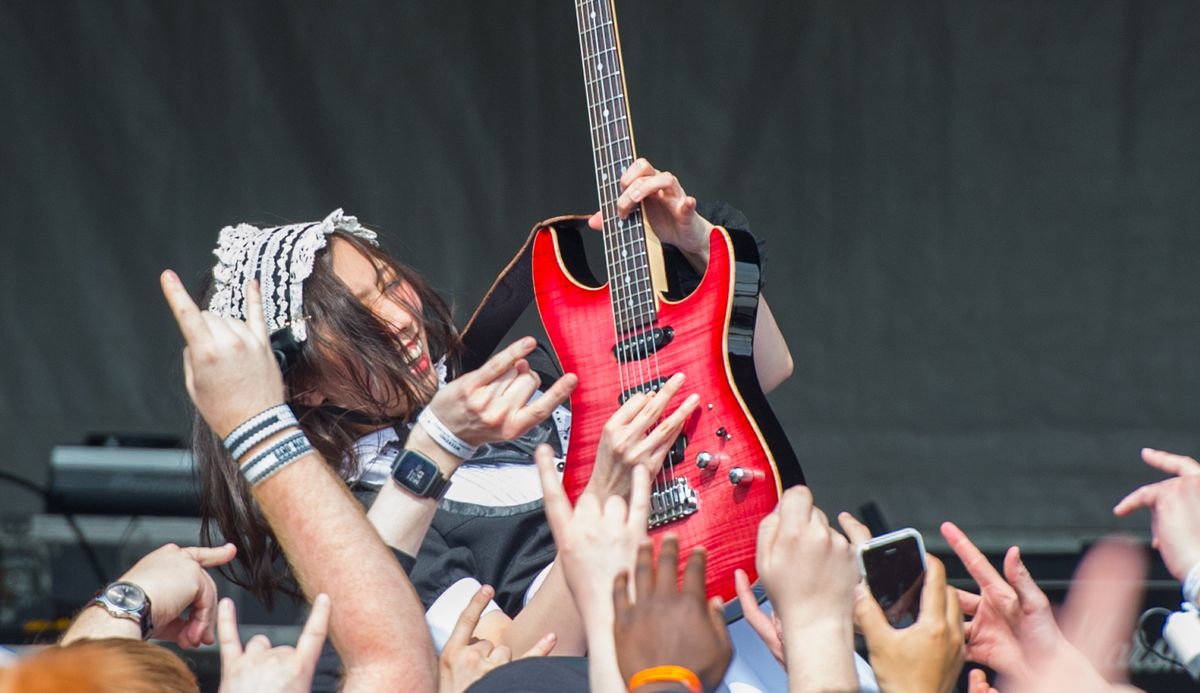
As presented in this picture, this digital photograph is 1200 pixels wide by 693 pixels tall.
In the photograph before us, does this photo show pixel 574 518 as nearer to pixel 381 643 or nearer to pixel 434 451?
pixel 381 643

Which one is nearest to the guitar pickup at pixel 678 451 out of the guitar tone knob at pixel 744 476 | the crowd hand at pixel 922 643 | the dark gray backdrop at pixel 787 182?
the guitar tone knob at pixel 744 476

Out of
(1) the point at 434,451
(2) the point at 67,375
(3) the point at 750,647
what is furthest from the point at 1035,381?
(2) the point at 67,375

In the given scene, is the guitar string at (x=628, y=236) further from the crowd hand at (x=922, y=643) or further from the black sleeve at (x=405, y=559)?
the crowd hand at (x=922, y=643)

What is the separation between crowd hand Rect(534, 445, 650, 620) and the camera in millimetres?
1475

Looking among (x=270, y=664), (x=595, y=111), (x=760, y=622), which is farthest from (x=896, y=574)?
(x=595, y=111)

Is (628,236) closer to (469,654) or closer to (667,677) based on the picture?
(469,654)

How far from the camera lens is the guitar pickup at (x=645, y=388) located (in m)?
2.09

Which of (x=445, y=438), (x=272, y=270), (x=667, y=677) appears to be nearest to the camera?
(x=667, y=677)

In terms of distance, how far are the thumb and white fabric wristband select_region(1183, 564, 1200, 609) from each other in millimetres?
372

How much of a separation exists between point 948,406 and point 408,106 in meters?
1.69

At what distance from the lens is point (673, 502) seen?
2.03 meters

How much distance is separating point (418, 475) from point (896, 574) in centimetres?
73

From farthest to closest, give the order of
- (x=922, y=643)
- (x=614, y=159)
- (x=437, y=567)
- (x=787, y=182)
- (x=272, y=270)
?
(x=787, y=182), (x=272, y=270), (x=614, y=159), (x=437, y=567), (x=922, y=643)

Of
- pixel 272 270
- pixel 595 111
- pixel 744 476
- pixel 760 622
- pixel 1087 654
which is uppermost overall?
pixel 595 111
